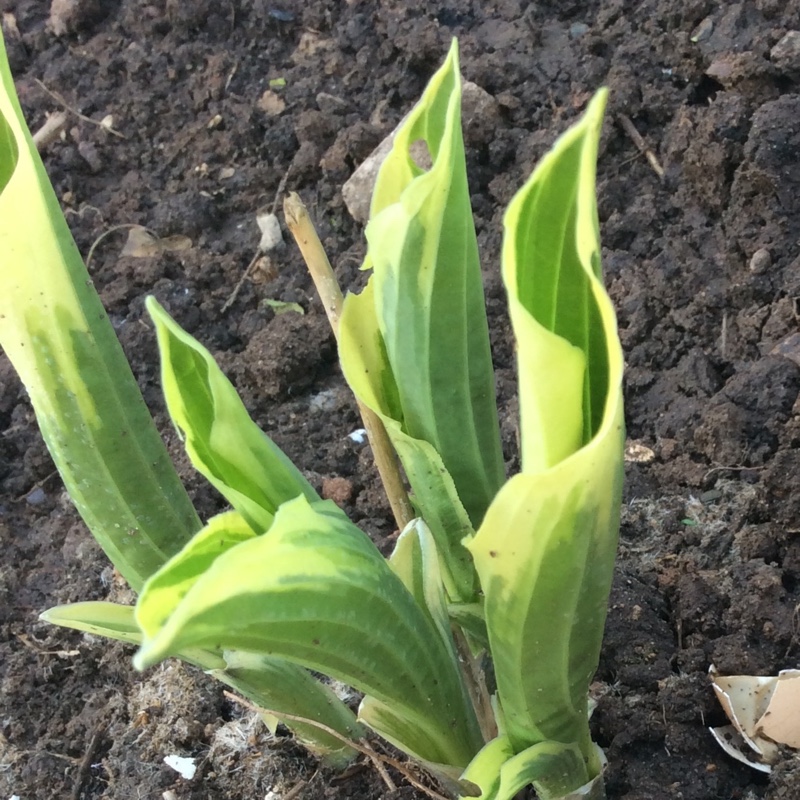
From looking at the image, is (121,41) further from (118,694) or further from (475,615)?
(475,615)

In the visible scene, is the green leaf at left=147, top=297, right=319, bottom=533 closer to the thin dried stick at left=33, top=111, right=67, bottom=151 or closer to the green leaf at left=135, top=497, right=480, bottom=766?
the green leaf at left=135, top=497, right=480, bottom=766

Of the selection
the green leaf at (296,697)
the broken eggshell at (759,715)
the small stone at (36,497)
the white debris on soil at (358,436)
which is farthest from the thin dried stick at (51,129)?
the broken eggshell at (759,715)

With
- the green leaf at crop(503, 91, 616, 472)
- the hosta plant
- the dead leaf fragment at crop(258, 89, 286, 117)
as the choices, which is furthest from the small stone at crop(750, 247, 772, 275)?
the dead leaf fragment at crop(258, 89, 286, 117)

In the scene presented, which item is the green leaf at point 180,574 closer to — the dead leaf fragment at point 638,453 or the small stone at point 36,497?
the dead leaf fragment at point 638,453

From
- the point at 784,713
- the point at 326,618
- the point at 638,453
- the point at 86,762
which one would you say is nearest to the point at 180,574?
the point at 326,618

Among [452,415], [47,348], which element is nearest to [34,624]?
[47,348]

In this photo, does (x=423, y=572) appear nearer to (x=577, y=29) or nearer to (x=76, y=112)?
(x=577, y=29)
